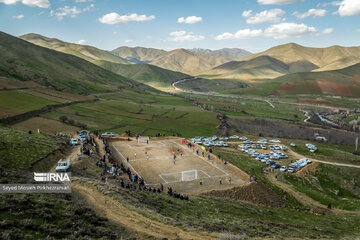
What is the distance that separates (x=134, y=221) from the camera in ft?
62.2

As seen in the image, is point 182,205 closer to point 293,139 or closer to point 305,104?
point 293,139

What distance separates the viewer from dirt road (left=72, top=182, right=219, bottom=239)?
17.6m

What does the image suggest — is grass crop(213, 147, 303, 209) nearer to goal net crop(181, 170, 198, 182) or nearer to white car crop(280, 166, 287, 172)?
white car crop(280, 166, 287, 172)

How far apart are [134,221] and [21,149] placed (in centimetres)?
2565

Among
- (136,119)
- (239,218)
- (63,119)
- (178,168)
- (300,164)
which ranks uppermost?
(63,119)

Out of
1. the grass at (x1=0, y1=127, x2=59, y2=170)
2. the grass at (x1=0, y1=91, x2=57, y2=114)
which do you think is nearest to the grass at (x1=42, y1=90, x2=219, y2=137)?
the grass at (x1=0, y1=91, x2=57, y2=114)

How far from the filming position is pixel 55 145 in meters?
42.2

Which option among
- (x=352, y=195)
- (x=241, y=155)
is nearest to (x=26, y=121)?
(x=241, y=155)

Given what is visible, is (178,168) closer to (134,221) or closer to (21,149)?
(21,149)

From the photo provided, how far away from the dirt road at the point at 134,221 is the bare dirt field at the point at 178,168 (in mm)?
17911

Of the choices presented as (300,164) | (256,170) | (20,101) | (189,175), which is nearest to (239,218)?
(189,175)

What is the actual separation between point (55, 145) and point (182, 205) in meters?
25.7

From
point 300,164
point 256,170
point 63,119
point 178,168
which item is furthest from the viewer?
point 63,119

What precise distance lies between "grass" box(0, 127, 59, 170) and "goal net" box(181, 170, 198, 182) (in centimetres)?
2161
